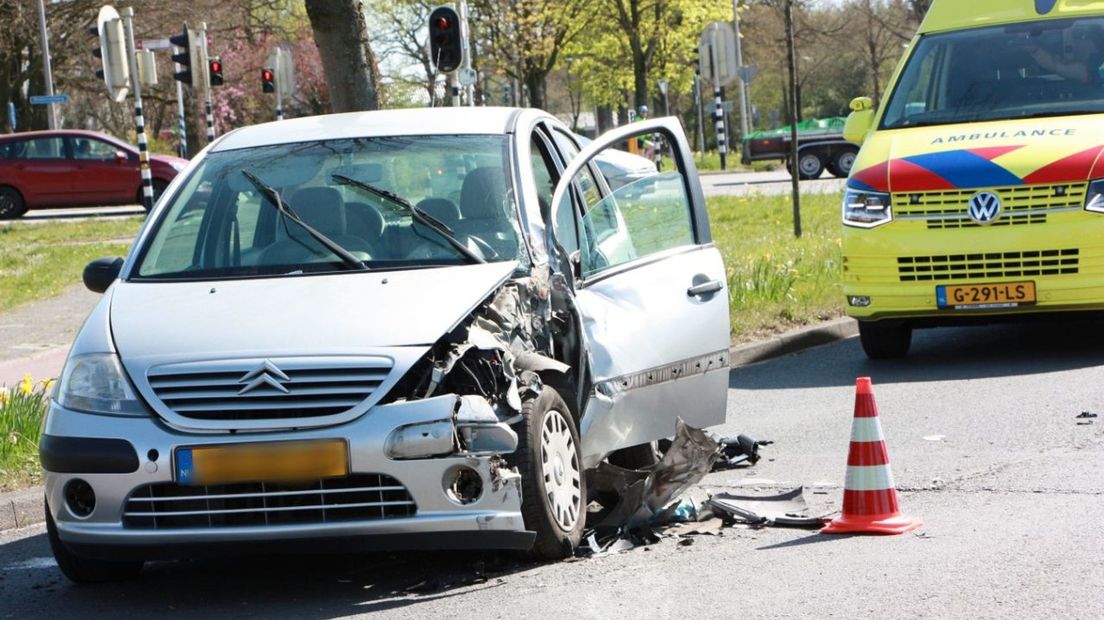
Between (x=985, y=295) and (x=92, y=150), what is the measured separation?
83.6ft

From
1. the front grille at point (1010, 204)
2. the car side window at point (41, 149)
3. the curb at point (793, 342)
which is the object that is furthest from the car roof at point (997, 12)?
the car side window at point (41, 149)

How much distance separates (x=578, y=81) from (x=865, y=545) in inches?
2604

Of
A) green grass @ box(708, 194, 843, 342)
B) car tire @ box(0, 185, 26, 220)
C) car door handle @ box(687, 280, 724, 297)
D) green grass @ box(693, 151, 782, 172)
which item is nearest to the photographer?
car door handle @ box(687, 280, 724, 297)

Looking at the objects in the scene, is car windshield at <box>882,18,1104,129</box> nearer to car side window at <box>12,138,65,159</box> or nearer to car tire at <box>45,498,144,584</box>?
car tire at <box>45,498,144,584</box>

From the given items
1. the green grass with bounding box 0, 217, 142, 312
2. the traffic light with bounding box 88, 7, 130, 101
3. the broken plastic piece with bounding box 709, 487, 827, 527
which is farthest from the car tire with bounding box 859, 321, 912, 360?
the traffic light with bounding box 88, 7, 130, 101

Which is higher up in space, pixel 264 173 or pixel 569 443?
pixel 264 173

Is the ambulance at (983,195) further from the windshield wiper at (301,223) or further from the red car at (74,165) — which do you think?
the red car at (74,165)

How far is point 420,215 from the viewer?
646cm

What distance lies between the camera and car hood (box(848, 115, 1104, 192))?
1018 centimetres

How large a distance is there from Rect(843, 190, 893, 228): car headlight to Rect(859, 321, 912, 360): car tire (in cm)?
74

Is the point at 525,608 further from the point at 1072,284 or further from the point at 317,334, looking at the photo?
the point at 1072,284

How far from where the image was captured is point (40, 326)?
15000mm

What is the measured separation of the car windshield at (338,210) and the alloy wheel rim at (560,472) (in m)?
0.74

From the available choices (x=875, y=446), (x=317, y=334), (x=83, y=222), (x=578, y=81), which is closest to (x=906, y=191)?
(x=875, y=446)
